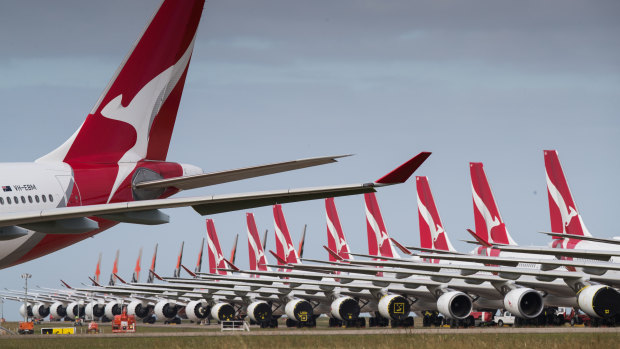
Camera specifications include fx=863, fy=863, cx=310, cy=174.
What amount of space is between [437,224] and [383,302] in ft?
43.7

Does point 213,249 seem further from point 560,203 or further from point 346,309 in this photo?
point 560,203

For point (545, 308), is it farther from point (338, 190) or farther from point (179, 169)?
point (338, 190)

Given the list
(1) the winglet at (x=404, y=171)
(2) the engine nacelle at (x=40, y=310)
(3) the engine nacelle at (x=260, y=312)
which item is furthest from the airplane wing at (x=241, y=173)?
(2) the engine nacelle at (x=40, y=310)

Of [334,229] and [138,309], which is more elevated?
[334,229]

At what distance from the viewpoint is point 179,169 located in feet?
71.6

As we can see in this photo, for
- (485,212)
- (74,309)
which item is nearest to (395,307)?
(485,212)

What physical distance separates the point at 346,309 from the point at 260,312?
9.44 meters

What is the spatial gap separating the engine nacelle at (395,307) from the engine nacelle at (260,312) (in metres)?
14.0

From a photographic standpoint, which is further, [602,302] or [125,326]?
[125,326]

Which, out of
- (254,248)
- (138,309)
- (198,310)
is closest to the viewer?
(198,310)

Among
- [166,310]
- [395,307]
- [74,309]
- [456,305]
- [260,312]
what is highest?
[456,305]

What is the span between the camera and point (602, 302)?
3259 cm

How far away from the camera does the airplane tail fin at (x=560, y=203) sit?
4509cm

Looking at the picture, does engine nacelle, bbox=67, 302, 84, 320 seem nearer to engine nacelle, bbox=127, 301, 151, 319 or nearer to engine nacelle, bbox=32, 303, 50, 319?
engine nacelle, bbox=32, 303, 50, 319
